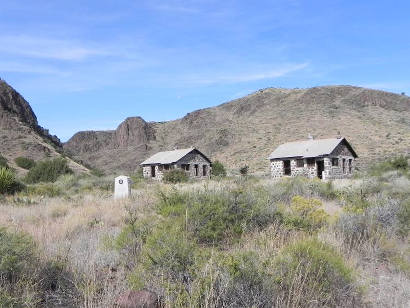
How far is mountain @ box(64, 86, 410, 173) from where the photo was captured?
6166 cm

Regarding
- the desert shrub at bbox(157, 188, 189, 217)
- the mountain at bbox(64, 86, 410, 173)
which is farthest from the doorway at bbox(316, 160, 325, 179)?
the desert shrub at bbox(157, 188, 189, 217)

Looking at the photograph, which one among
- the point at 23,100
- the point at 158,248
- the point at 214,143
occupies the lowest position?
the point at 158,248

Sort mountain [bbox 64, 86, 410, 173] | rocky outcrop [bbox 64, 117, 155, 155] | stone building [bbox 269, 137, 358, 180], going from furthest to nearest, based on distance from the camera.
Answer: rocky outcrop [bbox 64, 117, 155, 155] → mountain [bbox 64, 86, 410, 173] → stone building [bbox 269, 137, 358, 180]

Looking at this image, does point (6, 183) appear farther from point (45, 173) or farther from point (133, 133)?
point (133, 133)

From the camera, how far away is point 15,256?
4609 millimetres

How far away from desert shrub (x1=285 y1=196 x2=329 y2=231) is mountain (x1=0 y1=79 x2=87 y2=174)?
36.5 meters

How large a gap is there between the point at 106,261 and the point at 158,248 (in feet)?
3.51

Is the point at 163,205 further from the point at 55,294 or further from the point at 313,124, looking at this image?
the point at 313,124

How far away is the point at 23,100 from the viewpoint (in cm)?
6181

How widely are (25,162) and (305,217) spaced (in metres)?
40.2

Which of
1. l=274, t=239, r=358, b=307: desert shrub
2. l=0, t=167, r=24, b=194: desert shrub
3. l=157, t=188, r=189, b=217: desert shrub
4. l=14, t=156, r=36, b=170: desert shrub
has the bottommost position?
l=274, t=239, r=358, b=307: desert shrub

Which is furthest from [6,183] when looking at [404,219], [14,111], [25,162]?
[14,111]

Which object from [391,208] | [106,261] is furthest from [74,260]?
[391,208]

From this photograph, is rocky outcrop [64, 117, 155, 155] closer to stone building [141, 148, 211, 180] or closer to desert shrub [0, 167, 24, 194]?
stone building [141, 148, 211, 180]
